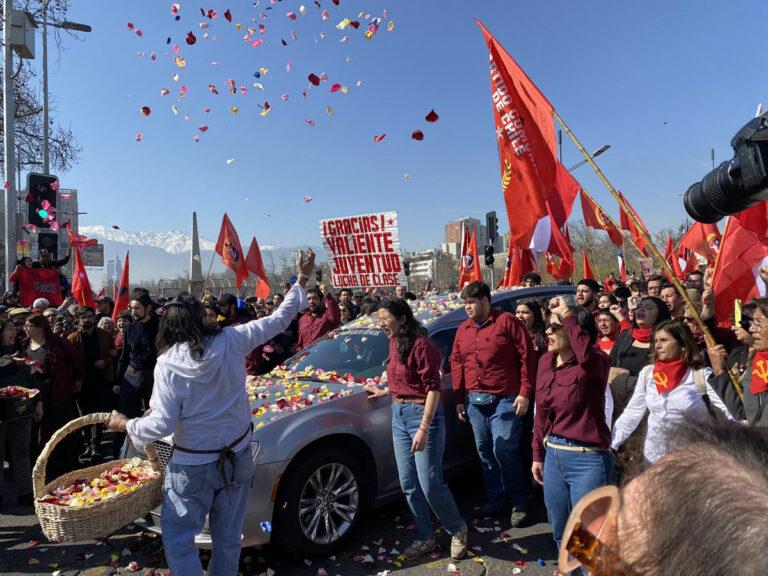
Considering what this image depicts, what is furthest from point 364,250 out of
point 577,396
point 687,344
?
point 577,396

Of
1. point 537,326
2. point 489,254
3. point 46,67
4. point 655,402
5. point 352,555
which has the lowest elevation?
point 352,555

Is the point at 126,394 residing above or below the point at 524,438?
above

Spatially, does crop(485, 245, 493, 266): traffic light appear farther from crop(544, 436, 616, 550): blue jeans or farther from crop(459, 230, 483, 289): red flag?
crop(544, 436, 616, 550): blue jeans

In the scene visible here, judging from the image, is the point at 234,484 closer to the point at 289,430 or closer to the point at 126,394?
the point at 289,430

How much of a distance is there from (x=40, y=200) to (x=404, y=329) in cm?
1015

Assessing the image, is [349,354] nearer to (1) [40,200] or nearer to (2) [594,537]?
(2) [594,537]

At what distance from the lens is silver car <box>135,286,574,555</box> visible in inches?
167

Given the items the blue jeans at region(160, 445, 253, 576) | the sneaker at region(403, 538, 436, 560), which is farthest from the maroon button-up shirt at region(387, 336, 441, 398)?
the blue jeans at region(160, 445, 253, 576)

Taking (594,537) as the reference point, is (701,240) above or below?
above

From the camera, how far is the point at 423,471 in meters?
4.35

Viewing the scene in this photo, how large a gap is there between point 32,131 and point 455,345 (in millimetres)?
21527

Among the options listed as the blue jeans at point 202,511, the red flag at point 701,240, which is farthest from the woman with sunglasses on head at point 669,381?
the red flag at point 701,240

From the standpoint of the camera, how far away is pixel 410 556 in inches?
173

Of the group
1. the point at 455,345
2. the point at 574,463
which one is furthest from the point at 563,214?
the point at 574,463
